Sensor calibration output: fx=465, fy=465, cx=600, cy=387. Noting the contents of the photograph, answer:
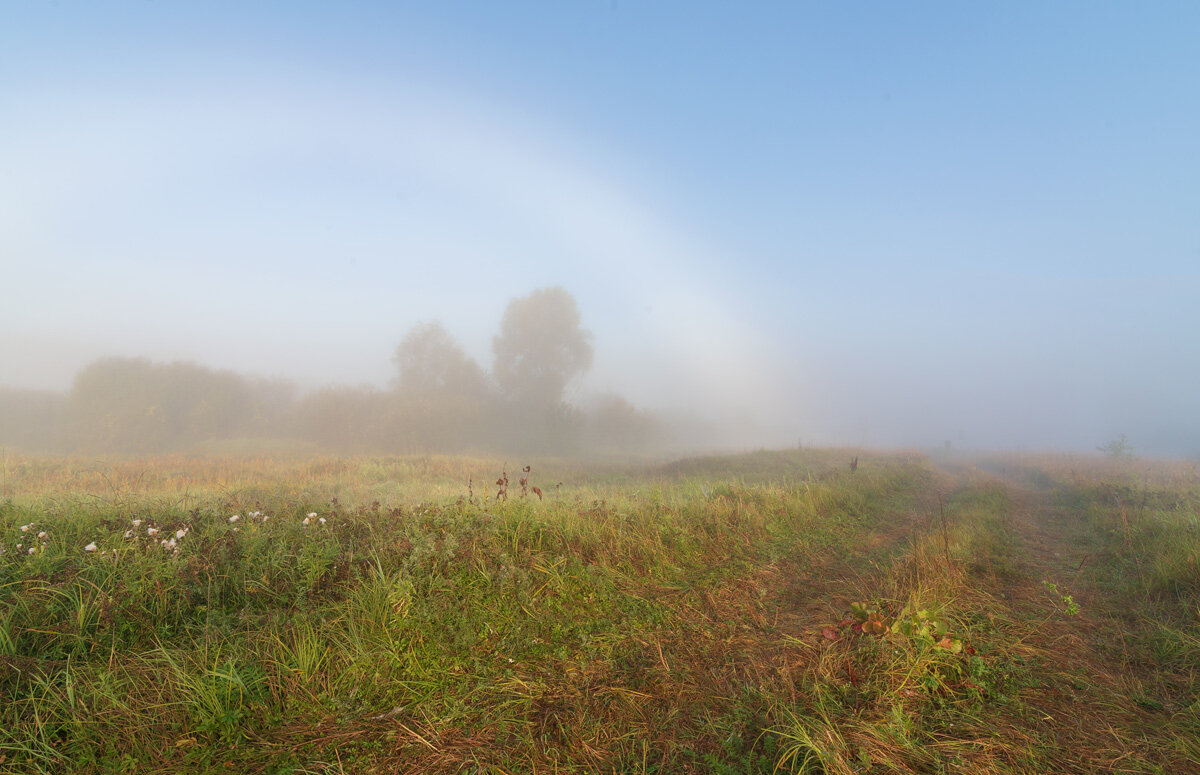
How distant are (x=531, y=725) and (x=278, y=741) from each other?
4.72 feet

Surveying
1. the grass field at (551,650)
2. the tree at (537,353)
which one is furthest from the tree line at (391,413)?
the grass field at (551,650)

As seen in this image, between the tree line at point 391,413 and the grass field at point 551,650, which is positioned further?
the tree line at point 391,413

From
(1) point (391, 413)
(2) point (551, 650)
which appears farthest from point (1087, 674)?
(1) point (391, 413)

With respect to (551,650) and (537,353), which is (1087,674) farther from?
(537,353)

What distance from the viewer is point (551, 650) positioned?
3719mm

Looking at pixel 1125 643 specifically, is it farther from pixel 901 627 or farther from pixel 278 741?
pixel 278 741

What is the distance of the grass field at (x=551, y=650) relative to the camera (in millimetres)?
2662

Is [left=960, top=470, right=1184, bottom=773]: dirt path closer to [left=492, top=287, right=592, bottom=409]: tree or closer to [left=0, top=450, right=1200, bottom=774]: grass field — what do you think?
[left=0, top=450, right=1200, bottom=774]: grass field

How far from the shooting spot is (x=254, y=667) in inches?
120

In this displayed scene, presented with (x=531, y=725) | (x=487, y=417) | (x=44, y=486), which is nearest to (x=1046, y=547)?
(x=531, y=725)

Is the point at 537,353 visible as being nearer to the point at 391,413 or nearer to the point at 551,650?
the point at 391,413

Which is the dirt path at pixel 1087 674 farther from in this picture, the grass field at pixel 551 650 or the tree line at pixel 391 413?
the tree line at pixel 391 413

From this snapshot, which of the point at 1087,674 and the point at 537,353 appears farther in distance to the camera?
the point at 537,353

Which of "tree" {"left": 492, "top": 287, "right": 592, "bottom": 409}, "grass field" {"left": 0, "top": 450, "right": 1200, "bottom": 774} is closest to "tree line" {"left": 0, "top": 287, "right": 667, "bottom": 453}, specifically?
"tree" {"left": 492, "top": 287, "right": 592, "bottom": 409}
